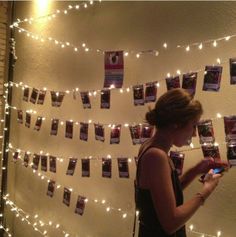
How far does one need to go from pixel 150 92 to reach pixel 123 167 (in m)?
0.71

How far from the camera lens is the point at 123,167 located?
10.3 ft

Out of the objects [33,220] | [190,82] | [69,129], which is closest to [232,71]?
[190,82]

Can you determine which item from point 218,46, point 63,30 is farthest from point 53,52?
point 218,46

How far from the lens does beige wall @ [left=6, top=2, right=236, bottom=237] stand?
2.65 m

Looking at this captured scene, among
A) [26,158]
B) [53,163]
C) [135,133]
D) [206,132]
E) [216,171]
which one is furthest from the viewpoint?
[26,158]

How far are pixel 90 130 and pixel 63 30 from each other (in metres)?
1.17

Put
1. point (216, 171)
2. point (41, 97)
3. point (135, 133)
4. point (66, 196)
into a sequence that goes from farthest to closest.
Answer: point (41, 97) < point (66, 196) < point (135, 133) < point (216, 171)

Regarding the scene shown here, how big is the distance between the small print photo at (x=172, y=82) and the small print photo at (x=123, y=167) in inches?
31.3

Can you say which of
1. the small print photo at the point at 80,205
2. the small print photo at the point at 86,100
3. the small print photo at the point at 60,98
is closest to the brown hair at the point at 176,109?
the small print photo at the point at 86,100

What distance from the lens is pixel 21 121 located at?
14.5 ft

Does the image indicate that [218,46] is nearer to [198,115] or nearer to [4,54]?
[198,115]

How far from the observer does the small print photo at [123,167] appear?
3.13m

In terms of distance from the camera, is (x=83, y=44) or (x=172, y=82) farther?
(x=83, y=44)

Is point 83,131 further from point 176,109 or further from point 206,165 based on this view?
point 176,109
